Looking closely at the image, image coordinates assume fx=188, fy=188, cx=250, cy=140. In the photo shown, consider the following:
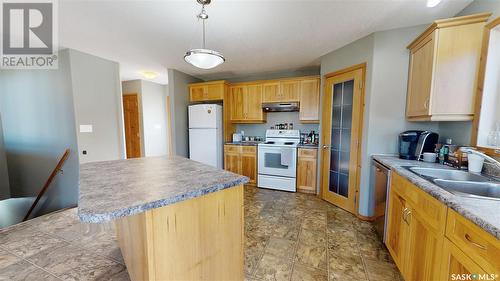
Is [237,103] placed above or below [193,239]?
above

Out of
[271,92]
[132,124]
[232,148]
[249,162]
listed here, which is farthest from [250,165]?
[132,124]

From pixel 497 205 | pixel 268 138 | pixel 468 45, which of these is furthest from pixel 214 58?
pixel 268 138

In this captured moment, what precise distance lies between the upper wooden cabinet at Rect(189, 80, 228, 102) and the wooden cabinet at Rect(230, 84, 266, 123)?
10.3 inches

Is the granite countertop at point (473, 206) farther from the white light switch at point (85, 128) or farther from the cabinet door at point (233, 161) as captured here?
the white light switch at point (85, 128)

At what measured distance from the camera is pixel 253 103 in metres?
4.00

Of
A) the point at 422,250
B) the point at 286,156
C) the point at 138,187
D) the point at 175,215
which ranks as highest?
the point at 138,187

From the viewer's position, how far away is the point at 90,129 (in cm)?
314

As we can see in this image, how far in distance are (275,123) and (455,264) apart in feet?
11.3

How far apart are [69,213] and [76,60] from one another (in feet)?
7.57

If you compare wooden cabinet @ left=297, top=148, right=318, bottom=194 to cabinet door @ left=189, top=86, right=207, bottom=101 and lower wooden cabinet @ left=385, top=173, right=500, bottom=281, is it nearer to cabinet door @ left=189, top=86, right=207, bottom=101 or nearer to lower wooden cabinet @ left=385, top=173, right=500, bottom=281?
lower wooden cabinet @ left=385, top=173, right=500, bottom=281

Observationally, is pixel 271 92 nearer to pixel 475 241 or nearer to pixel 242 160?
pixel 242 160

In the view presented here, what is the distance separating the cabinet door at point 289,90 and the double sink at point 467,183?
2380 mm

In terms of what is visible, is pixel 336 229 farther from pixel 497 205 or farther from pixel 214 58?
pixel 214 58

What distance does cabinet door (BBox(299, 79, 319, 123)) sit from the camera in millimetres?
3498
